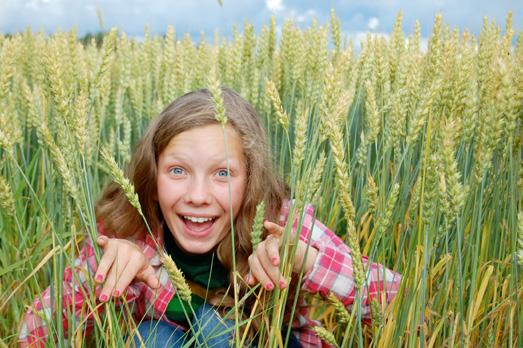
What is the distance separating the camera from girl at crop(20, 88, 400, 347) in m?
1.25

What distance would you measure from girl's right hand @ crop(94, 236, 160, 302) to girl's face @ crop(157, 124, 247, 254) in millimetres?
182

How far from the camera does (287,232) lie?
36.1 inches

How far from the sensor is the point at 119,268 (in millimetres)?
1077

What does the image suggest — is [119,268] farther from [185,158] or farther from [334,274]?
[334,274]

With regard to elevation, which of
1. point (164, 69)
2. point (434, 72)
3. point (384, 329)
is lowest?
point (384, 329)

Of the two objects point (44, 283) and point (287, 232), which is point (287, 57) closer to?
point (44, 283)

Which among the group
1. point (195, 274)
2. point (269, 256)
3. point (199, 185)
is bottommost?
point (195, 274)

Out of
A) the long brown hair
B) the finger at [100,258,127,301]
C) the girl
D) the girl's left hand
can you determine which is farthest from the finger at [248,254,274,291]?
the long brown hair

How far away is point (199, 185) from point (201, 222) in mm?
118

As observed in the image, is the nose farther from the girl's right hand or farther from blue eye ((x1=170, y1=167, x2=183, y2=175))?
the girl's right hand

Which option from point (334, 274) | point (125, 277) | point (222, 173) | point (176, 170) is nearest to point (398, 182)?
point (334, 274)

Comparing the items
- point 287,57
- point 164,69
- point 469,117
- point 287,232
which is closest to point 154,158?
point 287,232

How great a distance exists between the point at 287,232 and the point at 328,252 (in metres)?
0.35

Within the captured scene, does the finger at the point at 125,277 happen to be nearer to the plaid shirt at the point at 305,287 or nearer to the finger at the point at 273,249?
the plaid shirt at the point at 305,287
